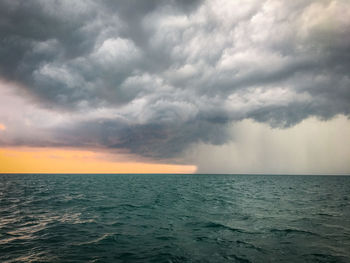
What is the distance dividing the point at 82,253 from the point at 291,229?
47.4 ft

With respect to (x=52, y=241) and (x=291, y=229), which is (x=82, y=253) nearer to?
(x=52, y=241)

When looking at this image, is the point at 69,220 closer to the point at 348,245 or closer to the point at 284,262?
the point at 284,262

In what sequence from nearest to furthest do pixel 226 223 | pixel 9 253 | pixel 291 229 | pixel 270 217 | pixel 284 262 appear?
pixel 284 262 < pixel 9 253 < pixel 291 229 < pixel 226 223 < pixel 270 217

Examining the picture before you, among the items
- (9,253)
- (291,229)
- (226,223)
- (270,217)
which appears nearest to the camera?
(9,253)

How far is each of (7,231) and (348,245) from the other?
22639mm

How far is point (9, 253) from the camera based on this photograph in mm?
10445

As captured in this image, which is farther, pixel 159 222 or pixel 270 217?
pixel 270 217

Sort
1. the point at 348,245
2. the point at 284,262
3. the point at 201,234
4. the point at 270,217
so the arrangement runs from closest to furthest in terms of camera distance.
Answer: the point at 284,262
the point at 348,245
the point at 201,234
the point at 270,217

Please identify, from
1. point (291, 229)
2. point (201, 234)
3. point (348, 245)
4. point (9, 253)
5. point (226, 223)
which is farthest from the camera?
point (226, 223)

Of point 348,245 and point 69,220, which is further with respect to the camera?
point 69,220

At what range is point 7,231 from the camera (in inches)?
568

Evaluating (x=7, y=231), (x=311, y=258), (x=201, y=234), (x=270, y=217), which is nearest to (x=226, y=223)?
(x=201, y=234)

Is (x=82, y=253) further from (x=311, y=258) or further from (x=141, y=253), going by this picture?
(x=311, y=258)

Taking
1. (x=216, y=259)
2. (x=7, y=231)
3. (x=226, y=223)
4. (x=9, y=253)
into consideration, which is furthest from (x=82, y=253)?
(x=226, y=223)
